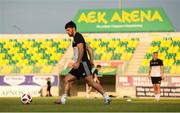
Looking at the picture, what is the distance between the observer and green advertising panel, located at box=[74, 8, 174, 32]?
4725 cm

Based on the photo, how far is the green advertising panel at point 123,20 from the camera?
155ft

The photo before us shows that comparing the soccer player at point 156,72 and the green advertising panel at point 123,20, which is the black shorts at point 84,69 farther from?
the green advertising panel at point 123,20

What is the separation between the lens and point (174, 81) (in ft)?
128

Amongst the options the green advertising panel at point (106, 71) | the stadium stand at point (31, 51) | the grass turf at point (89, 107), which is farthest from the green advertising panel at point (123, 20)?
the grass turf at point (89, 107)

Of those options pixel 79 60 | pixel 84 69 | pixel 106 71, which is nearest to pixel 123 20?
pixel 106 71

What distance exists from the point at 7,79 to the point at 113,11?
39.9ft

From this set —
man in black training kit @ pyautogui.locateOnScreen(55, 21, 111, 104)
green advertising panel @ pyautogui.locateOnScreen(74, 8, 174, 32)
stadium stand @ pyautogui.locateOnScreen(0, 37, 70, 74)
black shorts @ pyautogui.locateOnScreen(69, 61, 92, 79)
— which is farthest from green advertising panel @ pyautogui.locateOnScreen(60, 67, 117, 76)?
black shorts @ pyautogui.locateOnScreen(69, 61, 92, 79)

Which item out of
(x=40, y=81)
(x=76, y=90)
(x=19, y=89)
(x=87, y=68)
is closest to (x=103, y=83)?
(x=76, y=90)

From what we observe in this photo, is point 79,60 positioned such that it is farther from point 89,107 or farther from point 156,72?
point 156,72

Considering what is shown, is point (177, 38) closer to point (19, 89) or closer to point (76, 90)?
point (76, 90)

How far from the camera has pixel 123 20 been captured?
48344 mm

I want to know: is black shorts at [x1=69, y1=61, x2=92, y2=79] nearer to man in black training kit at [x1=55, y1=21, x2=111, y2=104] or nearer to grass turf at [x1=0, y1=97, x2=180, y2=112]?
man in black training kit at [x1=55, y1=21, x2=111, y2=104]

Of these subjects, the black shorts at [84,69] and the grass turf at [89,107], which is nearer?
the grass turf at [89,107]

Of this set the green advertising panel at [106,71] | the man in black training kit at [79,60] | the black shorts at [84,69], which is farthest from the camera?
the green advertising panel at [106,71]
